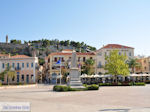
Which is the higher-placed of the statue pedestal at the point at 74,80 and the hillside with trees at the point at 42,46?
the hillside with trees at the point at 42,46

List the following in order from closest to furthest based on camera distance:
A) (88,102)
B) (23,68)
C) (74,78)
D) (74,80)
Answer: (88,102), (74,80), (74,78), (23,68)

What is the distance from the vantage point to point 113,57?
135 feet

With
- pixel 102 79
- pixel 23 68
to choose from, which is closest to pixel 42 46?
pixel 23 68

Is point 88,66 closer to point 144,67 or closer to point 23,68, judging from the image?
point 23,68

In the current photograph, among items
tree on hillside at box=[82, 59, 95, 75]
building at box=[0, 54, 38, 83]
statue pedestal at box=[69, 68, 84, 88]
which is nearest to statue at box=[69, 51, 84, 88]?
statue pedestal at box=[69, 68, 84, 88]

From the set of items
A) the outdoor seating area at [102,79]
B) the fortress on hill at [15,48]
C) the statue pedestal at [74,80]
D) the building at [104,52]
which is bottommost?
the outdoor seating area at [102,79]

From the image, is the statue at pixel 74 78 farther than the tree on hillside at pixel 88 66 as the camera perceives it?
No

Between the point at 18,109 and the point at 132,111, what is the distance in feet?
18.9

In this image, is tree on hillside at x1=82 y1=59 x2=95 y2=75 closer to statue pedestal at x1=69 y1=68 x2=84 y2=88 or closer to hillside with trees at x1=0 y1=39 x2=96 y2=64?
statue pedestal at x1=69 y1=68 x2=84 y2=88

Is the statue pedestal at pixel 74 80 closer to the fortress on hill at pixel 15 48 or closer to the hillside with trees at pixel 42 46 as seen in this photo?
the hillside with trees at pixel 42 46

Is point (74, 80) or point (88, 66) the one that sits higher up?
point (88, 66)

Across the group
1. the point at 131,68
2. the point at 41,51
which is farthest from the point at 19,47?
the point at 131,68

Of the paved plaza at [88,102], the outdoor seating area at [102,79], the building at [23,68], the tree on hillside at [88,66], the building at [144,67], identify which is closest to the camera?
the paved plaza at [88,102]

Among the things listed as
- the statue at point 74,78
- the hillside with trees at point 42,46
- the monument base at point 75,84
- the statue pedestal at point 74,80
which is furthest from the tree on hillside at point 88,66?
the hillside with trees at point 42,46
